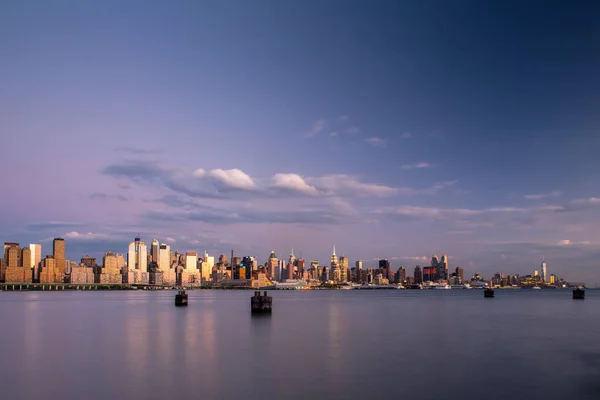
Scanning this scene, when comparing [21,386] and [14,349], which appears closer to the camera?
[21,386]

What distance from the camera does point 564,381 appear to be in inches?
1578

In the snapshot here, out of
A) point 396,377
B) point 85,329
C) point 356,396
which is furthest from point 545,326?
point 85,329

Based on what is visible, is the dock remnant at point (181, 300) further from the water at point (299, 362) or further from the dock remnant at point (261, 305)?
Result: the water at point (299, 362)

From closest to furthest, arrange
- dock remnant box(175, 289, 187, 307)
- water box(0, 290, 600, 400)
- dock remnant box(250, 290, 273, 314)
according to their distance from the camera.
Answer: water box(0, 290, 600, 400)
dock remnant box(250, 290, 273, 314)
dock remnant box(175, 289, 187, 307)

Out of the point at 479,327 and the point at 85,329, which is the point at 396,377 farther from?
the point at 85,329

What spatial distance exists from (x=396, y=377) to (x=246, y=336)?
1285 inches

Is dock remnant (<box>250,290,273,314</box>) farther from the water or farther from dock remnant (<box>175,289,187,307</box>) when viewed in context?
dock remnant (<box>175,289,187,307</box>)

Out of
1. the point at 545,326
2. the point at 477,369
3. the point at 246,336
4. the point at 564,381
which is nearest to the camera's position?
the point at 564,381

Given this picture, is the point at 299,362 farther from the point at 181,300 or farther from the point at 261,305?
the point at 181,300

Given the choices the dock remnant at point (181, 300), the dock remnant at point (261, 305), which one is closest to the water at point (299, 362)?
the dock remnant at point (261, 305)

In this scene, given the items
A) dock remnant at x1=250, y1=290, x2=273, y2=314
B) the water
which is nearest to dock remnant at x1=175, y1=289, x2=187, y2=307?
dock remnant at x1=250, y1=290, x2=273, y2=314

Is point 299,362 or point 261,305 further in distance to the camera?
point 261,305

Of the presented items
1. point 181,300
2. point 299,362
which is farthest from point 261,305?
point 299,362

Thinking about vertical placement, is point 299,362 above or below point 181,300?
above
